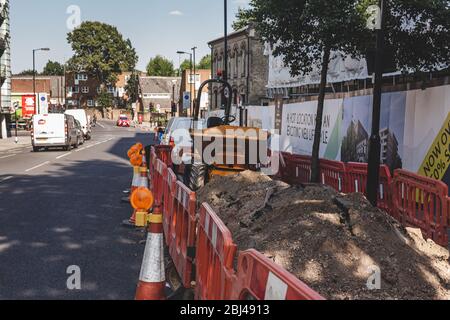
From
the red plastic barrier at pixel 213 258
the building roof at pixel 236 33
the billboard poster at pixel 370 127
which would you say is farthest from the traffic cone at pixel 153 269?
the building roof at pixel 236 33

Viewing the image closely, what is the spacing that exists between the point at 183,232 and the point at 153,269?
1.03 m

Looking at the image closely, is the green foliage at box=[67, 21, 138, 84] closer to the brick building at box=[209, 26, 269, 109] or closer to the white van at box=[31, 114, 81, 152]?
the brick building at box=[209, 26, 269, 109]

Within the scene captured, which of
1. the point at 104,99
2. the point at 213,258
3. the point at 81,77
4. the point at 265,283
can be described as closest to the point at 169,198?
the point at 213,258

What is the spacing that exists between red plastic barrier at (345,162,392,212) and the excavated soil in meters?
2.08

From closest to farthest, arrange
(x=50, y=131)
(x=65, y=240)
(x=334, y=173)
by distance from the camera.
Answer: (x=65, y=240) → (x=334, y=173) → (x=50, y=131)

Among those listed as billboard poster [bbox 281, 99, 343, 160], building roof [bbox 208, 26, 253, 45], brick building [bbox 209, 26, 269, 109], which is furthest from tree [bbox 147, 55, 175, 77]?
billboard poster [bbox 281, 99, 343, 160]

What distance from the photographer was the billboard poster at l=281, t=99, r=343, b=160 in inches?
731

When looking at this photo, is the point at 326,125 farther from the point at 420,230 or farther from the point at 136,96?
the point at 136,96

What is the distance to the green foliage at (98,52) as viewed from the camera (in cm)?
11244

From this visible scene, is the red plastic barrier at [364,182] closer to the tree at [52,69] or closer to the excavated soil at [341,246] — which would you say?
the excavated soil at [341,246]

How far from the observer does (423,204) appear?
7.94 m

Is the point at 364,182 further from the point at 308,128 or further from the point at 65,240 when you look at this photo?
the point at 308,128

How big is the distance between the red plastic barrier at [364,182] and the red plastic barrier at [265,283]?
655 cm
